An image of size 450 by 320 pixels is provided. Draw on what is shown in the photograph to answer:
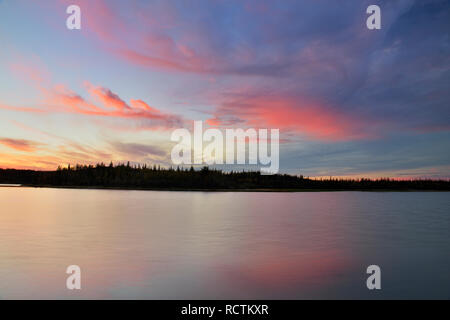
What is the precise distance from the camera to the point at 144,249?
Answer: 1224 inches

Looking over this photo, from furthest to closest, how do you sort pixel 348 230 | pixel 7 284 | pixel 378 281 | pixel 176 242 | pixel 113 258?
pixel 348 230 → pixel 176 242 → pixel 113 258 → pixel 378 281 → pixel 7 284

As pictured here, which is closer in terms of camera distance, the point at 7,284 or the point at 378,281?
the point at 7,284

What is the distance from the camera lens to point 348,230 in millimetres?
48188

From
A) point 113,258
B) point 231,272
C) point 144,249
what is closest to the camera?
point 231,272

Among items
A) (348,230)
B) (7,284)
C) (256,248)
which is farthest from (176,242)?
(348,230)

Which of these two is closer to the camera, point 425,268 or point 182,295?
point 182,295

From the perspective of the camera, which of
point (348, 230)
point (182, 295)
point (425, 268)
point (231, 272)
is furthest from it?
point (348, 230)

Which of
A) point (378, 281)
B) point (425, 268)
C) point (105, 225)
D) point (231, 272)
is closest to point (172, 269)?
point (231, 272)

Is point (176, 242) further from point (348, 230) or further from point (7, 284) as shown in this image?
point (348, 230)

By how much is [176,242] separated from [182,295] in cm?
1734
